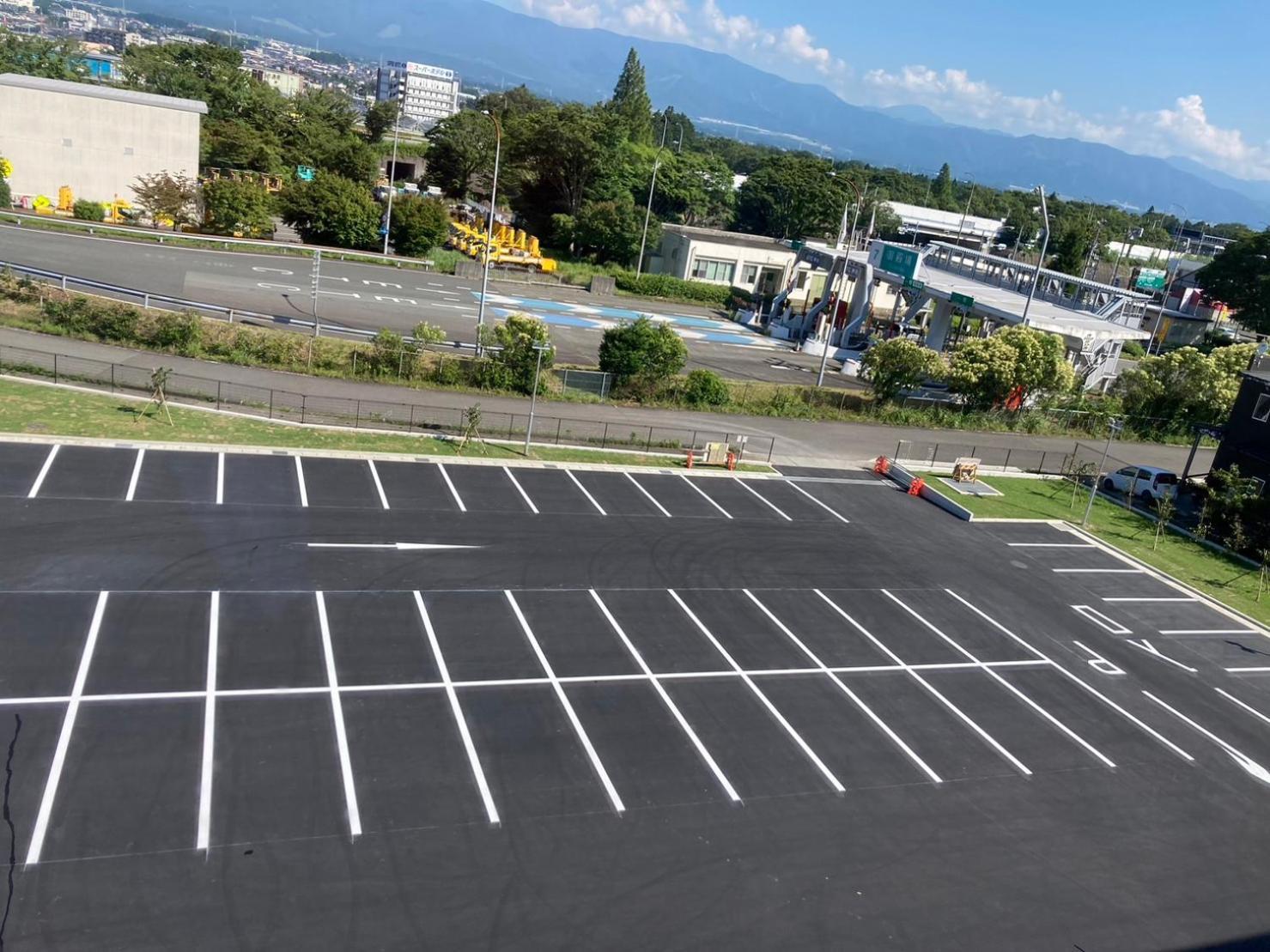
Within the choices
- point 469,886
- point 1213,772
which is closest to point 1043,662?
point 1213,772

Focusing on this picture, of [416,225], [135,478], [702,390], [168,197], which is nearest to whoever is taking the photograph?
[135,478]

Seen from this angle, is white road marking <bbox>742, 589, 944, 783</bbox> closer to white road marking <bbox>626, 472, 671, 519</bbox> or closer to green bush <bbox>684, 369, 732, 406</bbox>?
white road marking <bbox>626, 472, 671, 519</bbox>

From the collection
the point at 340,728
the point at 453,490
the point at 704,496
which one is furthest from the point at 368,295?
the point at 340,728

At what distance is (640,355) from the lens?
1478 inches

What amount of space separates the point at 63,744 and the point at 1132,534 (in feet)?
105

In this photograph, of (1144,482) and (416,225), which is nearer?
(1144,482)

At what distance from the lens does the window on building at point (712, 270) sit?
69.5 meters

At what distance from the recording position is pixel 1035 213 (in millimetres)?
148000

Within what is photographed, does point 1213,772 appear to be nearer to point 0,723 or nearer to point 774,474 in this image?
point 774,474

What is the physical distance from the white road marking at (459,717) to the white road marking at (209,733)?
3.76 metres

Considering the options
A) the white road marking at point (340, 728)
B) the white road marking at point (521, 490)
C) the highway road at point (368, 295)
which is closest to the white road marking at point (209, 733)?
the white road marking at point (340, 728)

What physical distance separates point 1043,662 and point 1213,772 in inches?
163

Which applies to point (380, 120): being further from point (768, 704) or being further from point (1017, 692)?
point (1017, 692)

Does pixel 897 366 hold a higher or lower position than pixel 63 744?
higher
